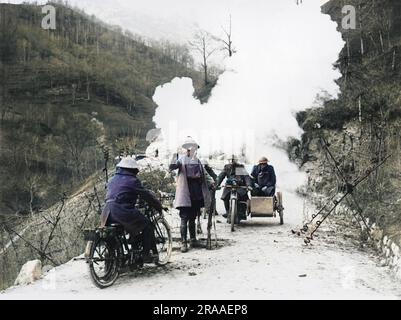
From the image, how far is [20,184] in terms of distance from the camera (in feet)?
96.8

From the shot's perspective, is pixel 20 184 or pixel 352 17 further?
pixel 20 184

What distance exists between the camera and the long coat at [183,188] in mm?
8141

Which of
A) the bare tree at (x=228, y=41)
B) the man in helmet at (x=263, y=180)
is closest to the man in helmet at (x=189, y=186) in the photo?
the man in helmet at (x=263, y=180)

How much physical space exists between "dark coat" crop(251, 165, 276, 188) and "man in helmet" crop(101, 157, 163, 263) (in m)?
4.20

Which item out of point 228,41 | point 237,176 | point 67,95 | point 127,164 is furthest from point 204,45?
point 67,95

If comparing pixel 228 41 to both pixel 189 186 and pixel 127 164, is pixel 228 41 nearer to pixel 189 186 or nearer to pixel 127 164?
pixel 189 186

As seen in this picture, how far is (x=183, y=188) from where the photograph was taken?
8.20m

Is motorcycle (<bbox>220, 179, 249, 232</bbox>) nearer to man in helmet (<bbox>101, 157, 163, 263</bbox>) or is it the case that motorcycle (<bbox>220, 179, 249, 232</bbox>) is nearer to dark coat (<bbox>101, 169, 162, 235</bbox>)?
man in helmet (<bbox>101, 157, 163, 263</bbox>)

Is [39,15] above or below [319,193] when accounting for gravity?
above

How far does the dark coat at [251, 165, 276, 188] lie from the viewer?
1073 cm

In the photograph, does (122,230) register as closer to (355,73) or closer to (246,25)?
(246,25)

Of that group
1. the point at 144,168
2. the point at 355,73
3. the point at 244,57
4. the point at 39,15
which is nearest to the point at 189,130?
the point at 144,168

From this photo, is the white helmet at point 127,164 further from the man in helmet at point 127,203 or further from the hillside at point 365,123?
the hillside at point 365,123

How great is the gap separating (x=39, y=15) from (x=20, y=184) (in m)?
9.44
